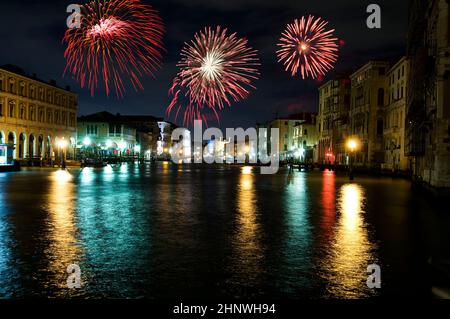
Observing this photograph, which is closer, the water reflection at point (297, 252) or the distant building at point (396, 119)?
the water reflection at point (297, 252)

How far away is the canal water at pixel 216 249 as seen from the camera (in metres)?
6.68

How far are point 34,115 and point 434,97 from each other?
230ft

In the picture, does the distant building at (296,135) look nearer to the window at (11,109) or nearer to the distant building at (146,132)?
the distant building at (146,132)

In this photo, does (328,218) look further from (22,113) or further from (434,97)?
(22,113)

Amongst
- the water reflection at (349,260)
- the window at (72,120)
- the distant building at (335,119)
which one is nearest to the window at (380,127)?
the distant building at (335,119)

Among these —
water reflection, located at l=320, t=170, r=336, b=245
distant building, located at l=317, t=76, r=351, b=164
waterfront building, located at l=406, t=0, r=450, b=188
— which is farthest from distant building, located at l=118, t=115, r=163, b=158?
water reflection, located at l=320, t=170, r=336, b=245

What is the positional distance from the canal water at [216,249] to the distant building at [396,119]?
42542 mm

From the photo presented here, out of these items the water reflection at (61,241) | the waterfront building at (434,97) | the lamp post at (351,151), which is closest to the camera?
the water reflection at (61,241)

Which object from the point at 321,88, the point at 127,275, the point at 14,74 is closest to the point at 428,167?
the point at 127,275

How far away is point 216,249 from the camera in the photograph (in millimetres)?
9492

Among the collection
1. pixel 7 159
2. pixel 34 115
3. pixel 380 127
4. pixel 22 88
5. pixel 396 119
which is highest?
pixel 22 88

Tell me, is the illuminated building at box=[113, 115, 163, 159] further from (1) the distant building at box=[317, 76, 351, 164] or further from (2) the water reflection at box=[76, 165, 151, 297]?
(2) the water reflection at box=[76, 165, 151, 297]

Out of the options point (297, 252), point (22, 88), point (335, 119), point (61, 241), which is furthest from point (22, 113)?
point (297, 252)

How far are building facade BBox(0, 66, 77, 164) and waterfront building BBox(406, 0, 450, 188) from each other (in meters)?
51.7
